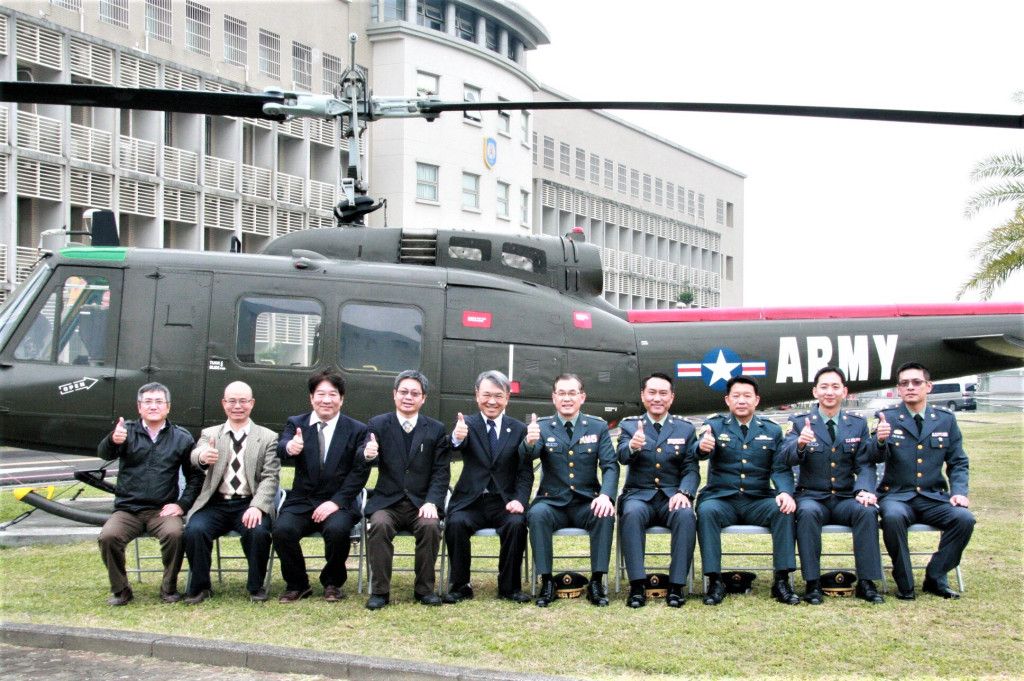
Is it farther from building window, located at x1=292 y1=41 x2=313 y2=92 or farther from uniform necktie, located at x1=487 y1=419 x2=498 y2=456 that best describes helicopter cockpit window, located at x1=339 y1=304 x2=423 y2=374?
building window, located at x1=292 y1=41 x2=313 y2=92

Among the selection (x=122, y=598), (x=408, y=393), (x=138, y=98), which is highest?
(x=138, y=98)

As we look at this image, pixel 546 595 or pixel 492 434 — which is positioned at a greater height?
pixel 492 434

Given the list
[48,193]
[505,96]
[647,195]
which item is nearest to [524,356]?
[48,193]

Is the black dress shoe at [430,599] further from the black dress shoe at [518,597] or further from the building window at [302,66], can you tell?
the building window at [302,66]

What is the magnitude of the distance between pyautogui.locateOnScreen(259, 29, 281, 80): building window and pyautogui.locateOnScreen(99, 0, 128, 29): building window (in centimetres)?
475

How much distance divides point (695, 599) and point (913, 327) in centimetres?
556

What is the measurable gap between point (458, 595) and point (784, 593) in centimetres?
217

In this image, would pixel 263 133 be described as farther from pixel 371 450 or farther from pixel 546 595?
pixel 546 595

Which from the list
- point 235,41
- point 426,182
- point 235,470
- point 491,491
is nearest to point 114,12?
point 235,41

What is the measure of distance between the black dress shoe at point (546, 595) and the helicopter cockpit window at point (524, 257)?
4.28 metres

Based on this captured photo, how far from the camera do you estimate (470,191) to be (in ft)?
122

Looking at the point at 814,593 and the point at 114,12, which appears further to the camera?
the point at 114,12

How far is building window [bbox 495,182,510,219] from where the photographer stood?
38.6 meters

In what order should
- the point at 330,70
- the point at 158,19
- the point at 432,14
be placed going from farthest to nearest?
the point at 432,14
the point at 330,70
the point at 158,19
